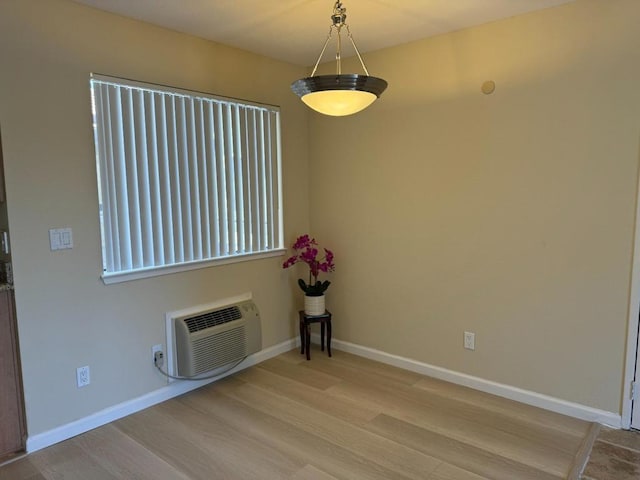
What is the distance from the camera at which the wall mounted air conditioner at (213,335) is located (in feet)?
9.80

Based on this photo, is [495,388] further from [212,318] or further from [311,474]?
[212,318]

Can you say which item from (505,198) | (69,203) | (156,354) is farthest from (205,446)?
(505,198)

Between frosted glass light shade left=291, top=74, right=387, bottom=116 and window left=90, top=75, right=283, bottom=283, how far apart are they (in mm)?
1250

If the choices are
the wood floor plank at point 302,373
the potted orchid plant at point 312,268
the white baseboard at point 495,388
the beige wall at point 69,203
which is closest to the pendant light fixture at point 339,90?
the beige wall at point 69,203

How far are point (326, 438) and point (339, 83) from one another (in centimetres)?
192

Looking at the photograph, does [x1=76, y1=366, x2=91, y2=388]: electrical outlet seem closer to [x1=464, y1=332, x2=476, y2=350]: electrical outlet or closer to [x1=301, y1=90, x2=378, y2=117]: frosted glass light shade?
[x1=301, y1=90, x2=378, y2=117]: frosted glass light shade

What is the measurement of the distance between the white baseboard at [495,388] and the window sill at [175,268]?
3.56ft

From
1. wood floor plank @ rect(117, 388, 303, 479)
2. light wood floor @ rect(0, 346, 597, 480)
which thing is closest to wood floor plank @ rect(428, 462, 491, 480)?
light wood floor @ rect(0, 346, 597, 480)

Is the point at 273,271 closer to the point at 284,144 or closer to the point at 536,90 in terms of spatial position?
the point at 284,144

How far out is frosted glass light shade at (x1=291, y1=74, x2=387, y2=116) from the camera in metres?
1.91

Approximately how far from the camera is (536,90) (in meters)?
2.67

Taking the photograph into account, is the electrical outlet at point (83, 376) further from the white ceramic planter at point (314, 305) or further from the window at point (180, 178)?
the white ceramic planter at point (314, 305)

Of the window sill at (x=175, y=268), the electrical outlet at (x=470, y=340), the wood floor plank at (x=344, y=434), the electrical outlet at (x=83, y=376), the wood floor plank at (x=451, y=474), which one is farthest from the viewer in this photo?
the electrical outlet at (x=470, y=340)

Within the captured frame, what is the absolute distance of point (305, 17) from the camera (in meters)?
2.64
